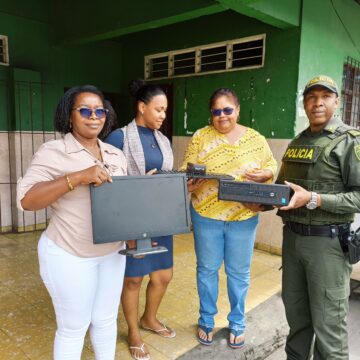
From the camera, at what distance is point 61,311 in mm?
1709

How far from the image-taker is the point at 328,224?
198 cm

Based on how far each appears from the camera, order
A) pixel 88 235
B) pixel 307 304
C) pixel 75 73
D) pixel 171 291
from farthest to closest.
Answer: pixel 75 73 < pixel 171 291 < pixel 307 304 < pixel 88 235

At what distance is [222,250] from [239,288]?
30cm

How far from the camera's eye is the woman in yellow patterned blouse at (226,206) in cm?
234

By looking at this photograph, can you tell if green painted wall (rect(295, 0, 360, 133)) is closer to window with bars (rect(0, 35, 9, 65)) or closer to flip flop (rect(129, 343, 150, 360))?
flip flop (rect(129, 343, 150, 360))

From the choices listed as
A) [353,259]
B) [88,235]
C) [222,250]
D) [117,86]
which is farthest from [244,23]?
[88,235]

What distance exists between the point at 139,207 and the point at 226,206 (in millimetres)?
817

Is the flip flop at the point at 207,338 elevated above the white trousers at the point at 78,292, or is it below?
below

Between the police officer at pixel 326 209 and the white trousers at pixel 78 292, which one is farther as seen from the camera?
the police officer at pixel 326 209

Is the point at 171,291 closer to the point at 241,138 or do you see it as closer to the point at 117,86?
the point at 241,138

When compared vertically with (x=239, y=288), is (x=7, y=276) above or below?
below

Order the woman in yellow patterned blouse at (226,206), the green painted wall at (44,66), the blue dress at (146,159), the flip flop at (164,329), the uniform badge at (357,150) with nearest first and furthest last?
the uniform badge at (357,150) → the blue dress at (146,159) → the woman in yellow patterned blouse at (226,206) → the flip flop at (164,329) → the green painted wall at (44,66)

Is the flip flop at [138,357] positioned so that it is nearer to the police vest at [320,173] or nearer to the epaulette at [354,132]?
the police vest at [320,173]

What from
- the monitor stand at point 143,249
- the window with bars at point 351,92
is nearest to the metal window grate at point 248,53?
the window with bars at point 351,92
